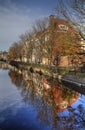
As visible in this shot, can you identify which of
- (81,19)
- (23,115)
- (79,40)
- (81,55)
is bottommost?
(23,115)

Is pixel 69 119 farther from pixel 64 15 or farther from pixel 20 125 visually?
pixel 64 15

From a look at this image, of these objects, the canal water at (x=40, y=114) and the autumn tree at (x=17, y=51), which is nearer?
the canal water at (x=40, y=114)

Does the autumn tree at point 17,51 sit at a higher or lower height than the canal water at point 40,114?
higher

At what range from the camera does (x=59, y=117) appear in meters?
13.9

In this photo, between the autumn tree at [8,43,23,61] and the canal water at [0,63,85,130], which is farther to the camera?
the autumn tree at [8,43,23,61]

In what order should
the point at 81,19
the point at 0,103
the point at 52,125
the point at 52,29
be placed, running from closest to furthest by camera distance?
the point at 52,125 → the point at 0,103 → the point at 81,19 → the point at 52,29

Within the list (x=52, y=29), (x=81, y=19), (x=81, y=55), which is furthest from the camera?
(x=52, y=29)

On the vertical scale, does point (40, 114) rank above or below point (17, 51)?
below

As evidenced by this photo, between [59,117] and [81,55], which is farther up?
[81,55]

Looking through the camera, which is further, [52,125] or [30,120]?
[30,120]

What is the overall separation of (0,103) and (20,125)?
20.5ft

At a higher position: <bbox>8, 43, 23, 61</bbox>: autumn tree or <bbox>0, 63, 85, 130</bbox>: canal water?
<bbox>8, 43, 23, 61</bbox>: autumn tree

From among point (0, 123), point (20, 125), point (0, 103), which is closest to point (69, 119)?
point (20, 125)

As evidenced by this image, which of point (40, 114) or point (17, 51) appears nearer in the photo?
point (40, 114)
